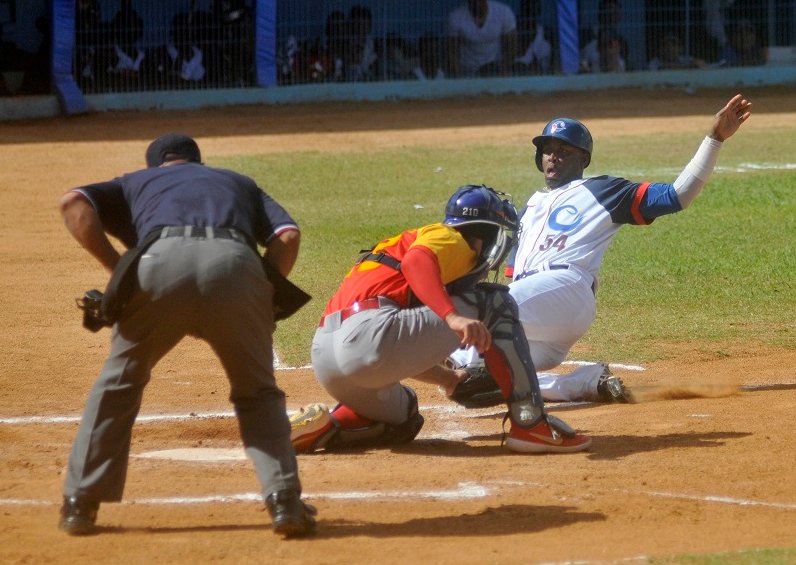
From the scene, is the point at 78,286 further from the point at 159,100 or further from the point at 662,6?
the point at 662,6

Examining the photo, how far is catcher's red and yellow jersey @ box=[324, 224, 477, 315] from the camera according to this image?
5.72 m

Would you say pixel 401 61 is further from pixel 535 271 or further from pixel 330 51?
pixel 535 271

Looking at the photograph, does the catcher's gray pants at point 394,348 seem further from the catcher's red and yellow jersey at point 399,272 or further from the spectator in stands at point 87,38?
the spectator in stands at point 87,38

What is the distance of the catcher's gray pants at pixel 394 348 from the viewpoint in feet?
19.0

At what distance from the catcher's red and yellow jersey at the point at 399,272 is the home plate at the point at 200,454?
848 millimetres

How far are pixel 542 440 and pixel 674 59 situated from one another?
2046cm

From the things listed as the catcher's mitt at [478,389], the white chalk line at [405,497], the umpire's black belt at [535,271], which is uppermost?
the umpire's black belt at [535,271]

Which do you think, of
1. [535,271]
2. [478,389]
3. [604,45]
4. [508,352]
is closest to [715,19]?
[604,45]

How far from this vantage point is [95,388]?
4.95m

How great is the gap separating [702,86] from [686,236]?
13.0m

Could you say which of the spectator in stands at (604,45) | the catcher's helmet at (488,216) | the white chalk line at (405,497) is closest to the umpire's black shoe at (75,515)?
the white chalk line at (405,497)

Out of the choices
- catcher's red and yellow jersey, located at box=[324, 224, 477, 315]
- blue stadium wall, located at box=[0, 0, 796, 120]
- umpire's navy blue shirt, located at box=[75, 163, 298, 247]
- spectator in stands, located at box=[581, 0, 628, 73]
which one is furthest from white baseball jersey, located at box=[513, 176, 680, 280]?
spectator in stands, located at box=[581, 0, 628, 73]

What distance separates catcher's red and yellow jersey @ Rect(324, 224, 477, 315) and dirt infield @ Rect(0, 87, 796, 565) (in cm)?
79

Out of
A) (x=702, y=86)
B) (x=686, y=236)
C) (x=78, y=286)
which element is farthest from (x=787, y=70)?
(x=78, y=286)
